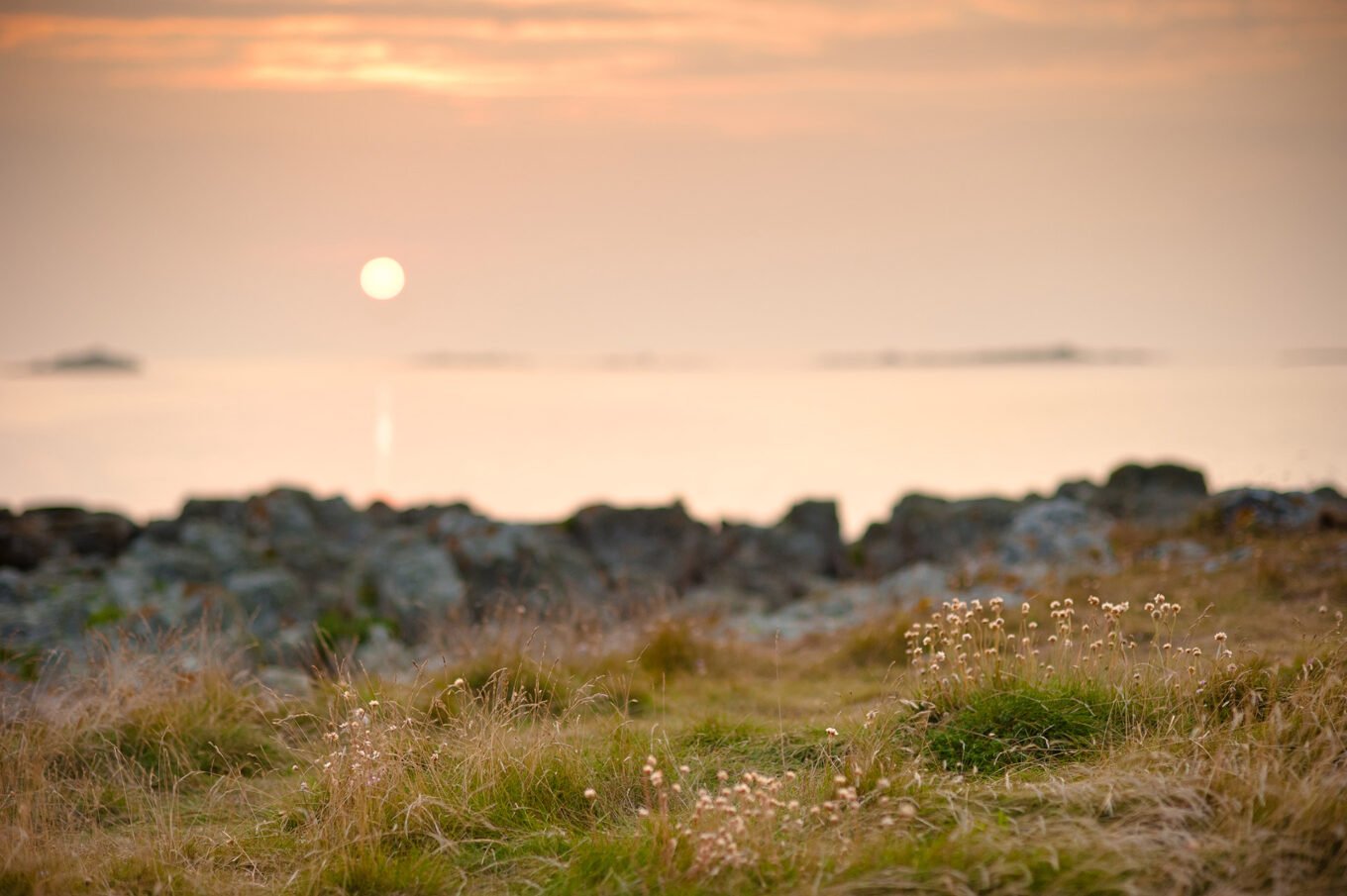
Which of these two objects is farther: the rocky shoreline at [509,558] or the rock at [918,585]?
the rocky shoreline at [509,558]

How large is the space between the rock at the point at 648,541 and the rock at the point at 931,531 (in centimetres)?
336

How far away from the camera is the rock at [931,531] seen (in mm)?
19531

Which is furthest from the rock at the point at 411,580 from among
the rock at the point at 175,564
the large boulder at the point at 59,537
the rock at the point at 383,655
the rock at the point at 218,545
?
the large boulder at the point at 59,537

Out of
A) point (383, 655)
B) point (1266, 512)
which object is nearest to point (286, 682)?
point (383, 655)

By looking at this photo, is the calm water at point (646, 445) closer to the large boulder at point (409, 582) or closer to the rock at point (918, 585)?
the rock at point (918, 585)

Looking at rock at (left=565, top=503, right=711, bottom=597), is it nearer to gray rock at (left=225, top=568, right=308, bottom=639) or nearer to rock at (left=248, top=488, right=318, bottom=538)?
rock at (left=248, top=488, right=318, bottom=538)

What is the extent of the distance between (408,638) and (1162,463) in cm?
1500

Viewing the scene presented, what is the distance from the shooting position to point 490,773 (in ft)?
20.3

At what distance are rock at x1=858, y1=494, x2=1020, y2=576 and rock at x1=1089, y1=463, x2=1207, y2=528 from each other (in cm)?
183

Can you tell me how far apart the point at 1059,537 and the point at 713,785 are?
11.7 meters

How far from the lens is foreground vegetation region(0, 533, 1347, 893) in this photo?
16.0 ft

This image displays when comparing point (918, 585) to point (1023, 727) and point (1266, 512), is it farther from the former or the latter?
point (1023, 727)

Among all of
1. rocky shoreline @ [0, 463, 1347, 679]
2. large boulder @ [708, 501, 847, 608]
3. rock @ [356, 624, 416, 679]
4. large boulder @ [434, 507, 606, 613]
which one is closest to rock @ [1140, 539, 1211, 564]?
rocky shoreline @ [0, 463, 1347, 679]

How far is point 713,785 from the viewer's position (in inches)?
257
